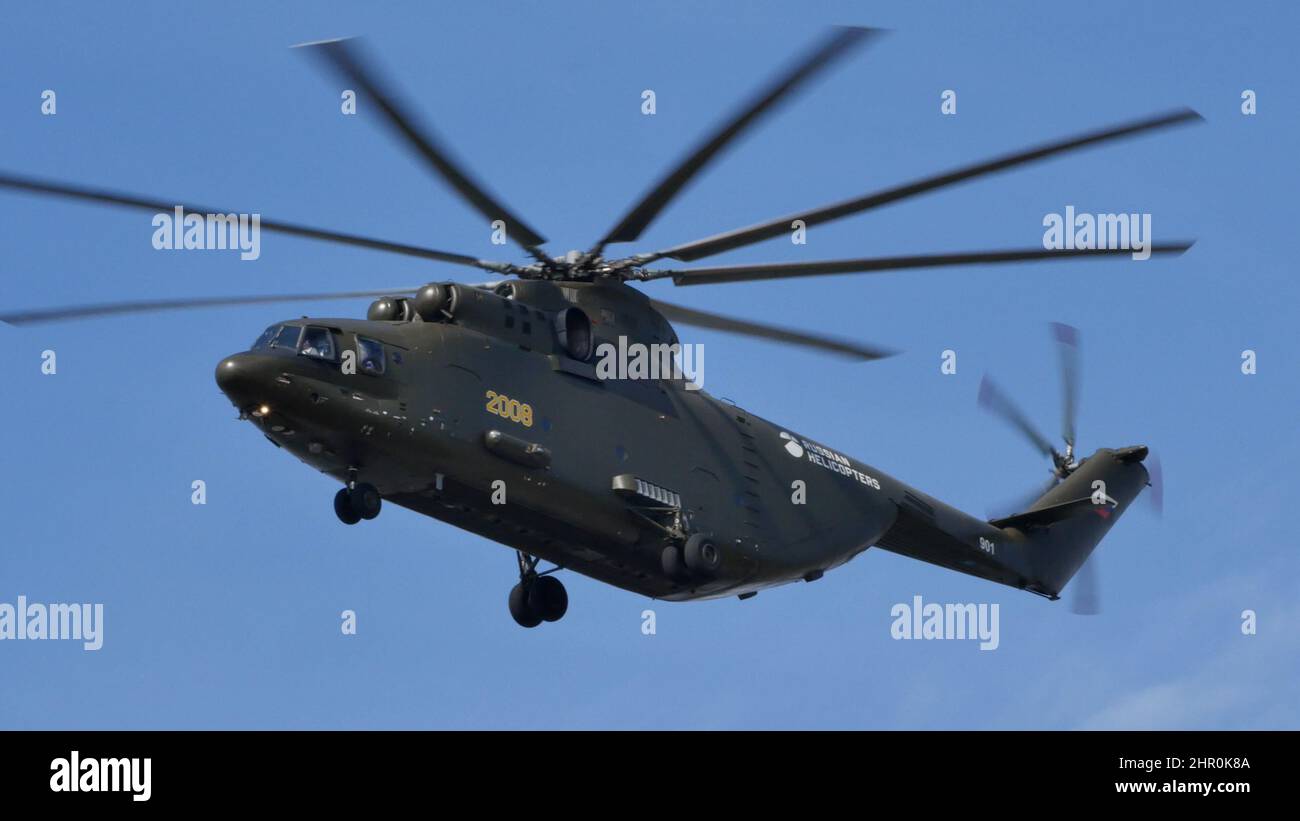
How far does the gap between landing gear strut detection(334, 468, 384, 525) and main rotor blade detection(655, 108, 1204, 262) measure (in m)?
5.37

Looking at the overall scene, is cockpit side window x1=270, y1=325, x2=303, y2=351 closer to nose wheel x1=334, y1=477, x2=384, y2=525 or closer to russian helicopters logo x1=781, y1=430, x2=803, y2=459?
nose wheel x1=334, y1=477, x2=384, y2=525

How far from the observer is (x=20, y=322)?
928 inches

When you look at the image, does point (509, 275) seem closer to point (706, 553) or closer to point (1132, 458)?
point (706, 553)

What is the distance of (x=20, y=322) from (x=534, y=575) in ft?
25.5

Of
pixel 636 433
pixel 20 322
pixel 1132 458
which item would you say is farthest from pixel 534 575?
pixel 1132 458

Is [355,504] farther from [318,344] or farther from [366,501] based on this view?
[318,344]

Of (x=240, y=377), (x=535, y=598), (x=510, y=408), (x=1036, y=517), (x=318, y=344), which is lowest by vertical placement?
(x=535, y=598)

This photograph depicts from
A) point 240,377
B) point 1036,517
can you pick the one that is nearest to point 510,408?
point 240,377

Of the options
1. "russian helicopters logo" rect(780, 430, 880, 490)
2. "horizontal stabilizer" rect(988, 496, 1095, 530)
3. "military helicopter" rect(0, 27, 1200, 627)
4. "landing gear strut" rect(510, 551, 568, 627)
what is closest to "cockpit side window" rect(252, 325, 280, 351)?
"military helicopter" rect(0, 27, 1200, 627)

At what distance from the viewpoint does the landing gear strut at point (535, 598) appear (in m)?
26.7

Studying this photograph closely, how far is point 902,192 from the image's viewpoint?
22.6 metres

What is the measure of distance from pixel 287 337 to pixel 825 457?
9.51 m

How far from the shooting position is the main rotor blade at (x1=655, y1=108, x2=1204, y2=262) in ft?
71.1

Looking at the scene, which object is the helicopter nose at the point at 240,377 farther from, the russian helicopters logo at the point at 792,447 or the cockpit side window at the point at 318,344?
the russian helicopters logo at the point at 792,447
